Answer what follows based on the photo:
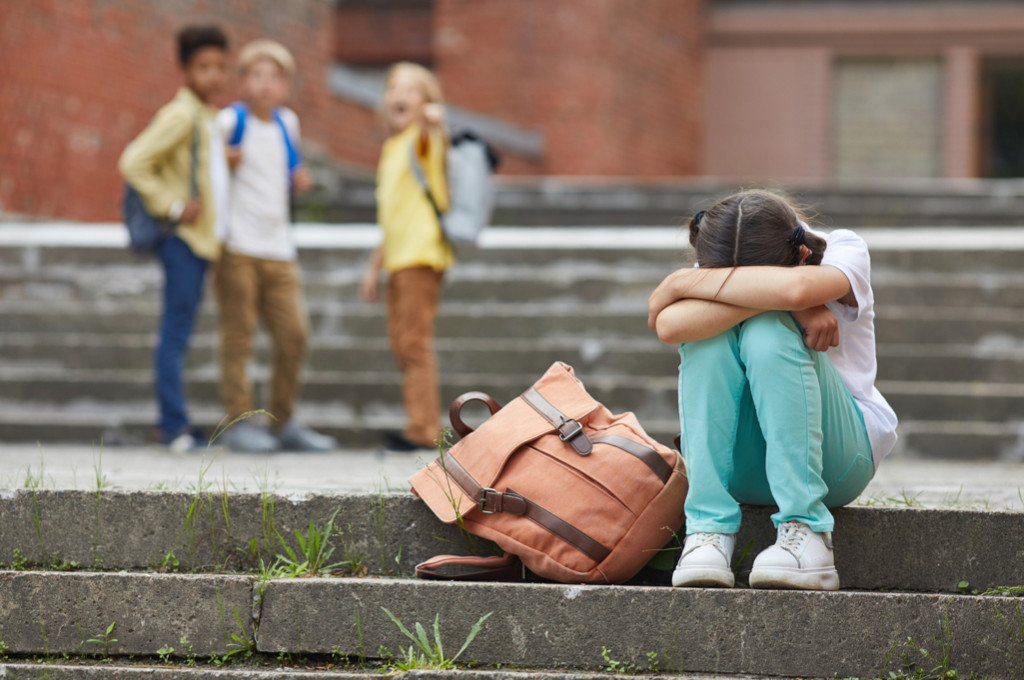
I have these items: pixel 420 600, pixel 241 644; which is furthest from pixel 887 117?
pixel 241 644

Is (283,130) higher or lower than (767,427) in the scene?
higher

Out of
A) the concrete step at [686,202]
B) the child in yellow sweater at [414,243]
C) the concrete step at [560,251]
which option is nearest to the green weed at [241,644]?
the child in yellow sweater at [414,243]

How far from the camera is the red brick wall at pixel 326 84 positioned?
8531 mm

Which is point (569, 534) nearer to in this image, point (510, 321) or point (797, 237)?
point (797, 237)

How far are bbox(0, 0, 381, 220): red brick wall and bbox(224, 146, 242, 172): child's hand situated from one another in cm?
377

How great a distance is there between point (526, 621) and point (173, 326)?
307 centimetres

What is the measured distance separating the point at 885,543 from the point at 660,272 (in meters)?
4.13

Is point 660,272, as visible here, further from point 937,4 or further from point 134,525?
point 937,4

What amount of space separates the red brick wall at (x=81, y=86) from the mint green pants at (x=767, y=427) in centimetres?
707

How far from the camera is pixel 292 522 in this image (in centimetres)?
294

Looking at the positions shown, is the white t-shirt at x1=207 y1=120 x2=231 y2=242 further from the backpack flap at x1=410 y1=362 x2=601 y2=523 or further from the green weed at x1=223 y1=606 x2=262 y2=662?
the green weed at x1=223 y1=606 x2=262 y2=662

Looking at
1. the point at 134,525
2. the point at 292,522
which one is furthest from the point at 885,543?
the point at 134,525

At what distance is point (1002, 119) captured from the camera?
1505cm

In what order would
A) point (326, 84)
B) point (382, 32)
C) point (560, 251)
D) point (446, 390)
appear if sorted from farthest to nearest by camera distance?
point (382, 32)
point (326, 84)
point (560, 251)
point (446, 390)
